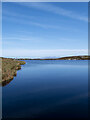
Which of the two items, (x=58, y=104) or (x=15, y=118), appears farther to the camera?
(x=58, y=104)

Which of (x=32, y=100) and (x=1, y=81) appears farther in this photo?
(x=1, y=81)

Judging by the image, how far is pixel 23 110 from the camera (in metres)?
11.2

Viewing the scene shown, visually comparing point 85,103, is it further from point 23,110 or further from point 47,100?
point 23,110

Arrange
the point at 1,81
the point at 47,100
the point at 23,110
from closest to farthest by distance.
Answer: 1. the point at 23,110
2. the point at 47,100
3. the point at 1,81

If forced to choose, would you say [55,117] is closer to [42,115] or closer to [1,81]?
[42,115]

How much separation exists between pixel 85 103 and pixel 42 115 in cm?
514

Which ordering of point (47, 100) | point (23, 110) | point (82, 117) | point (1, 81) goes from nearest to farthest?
point (82, 117)
point (23, 110)
point (47, 100)
point (1, 81)

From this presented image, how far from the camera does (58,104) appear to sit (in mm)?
12430

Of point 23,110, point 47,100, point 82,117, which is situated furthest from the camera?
point 47,100

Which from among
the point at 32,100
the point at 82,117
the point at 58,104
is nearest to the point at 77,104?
the point at 58,104

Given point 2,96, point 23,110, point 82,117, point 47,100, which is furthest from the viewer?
point 2,96

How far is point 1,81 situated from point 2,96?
7.04 metres

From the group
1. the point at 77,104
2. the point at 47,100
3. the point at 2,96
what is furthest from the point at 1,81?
the point at 77,104

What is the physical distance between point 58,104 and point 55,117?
267cm
